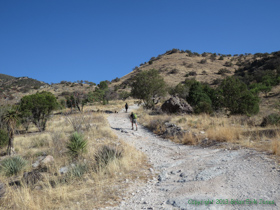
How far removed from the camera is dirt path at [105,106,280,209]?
338 cm

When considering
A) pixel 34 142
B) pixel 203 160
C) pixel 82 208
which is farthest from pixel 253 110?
pixel 34 142

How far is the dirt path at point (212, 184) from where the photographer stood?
133 inches

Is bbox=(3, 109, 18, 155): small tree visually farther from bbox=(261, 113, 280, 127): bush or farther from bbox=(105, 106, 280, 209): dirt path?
bbox=(261, 113, 280, 127): bush

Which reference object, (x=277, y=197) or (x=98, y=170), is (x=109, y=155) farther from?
(x=277, y=197)

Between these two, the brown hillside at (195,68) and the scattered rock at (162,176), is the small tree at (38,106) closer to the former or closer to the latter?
the scattered rock at (162,176)

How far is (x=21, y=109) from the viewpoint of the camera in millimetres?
18547

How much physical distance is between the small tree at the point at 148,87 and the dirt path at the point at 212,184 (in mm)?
22643

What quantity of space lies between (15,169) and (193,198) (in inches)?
306

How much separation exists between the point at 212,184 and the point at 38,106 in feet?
62.2

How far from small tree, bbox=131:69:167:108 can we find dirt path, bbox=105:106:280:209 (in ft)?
74.3

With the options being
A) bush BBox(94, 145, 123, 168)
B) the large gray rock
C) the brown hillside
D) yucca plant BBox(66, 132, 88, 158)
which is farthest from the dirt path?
the brown hillside

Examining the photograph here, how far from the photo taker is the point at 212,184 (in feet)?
13.4

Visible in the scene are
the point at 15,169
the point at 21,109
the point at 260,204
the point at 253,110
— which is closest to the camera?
the point at 260,204

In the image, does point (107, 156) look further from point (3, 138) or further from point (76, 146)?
point (3, 138)
